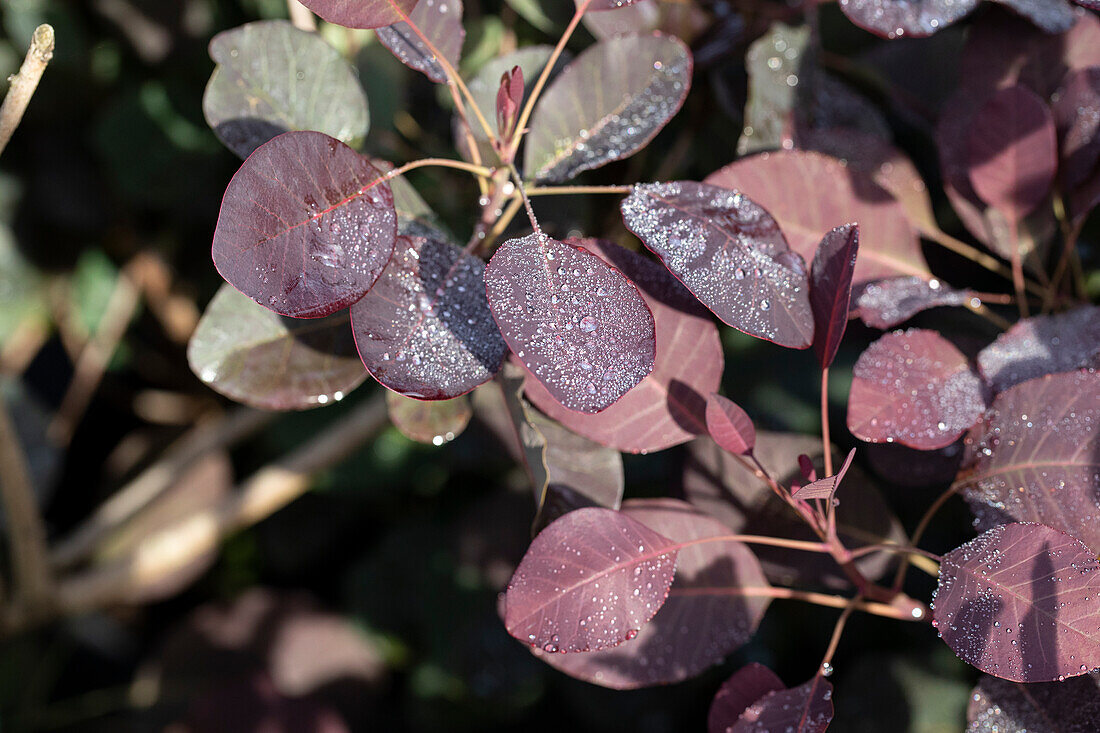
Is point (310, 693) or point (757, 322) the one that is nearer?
point (757, 322)

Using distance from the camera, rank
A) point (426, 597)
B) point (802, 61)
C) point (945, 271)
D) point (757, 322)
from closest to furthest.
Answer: point (757, 322) → point (802, 61) → point (945, 271) → point (426, 597)

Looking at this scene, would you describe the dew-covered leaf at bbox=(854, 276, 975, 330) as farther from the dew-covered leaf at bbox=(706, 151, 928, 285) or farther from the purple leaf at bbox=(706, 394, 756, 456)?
the purple leaf at bbox=(706, 394, 756, 456)

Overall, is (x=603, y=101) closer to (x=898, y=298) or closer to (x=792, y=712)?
(x=898, y=298)

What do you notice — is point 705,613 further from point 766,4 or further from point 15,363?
point 15,363

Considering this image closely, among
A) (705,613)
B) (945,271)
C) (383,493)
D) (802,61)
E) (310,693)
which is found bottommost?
(310,693)

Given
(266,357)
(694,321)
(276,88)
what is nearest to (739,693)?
(694,321)

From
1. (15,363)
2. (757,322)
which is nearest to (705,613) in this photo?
(757,322)
